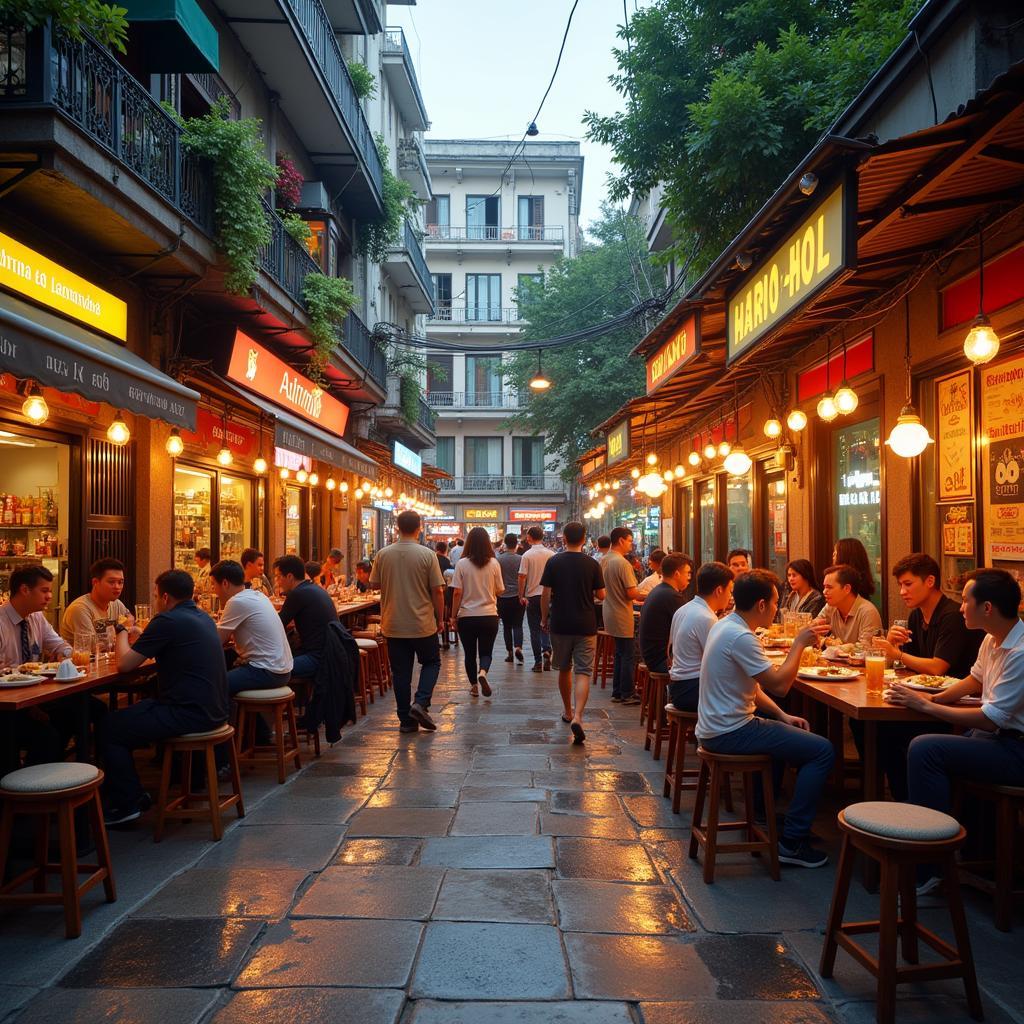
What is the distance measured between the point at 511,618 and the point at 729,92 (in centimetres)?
764

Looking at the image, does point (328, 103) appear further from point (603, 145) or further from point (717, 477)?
point (717, 477)

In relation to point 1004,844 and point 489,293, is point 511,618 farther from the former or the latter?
point 489,293

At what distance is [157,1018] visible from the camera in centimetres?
338

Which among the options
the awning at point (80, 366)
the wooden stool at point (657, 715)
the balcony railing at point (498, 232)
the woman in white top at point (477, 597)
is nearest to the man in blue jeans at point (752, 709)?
the wooden stool at point (657, 715)

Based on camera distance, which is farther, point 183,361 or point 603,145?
point 603,145

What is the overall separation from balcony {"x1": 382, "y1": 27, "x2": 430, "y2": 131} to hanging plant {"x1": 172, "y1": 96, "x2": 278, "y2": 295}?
1584cm

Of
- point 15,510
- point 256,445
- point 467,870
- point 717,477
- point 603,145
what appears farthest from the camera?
point 717,477

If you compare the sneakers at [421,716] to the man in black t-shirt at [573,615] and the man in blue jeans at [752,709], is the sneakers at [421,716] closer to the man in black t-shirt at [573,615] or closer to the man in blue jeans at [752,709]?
the man in black t-shirt at [573,615]

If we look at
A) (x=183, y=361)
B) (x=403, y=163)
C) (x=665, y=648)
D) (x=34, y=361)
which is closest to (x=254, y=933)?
(x=34, y=361)

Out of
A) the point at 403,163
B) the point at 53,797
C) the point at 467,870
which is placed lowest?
the point at 467,870

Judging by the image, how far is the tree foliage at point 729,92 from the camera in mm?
9984

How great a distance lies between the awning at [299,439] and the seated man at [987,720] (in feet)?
28.4

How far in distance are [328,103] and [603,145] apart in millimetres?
4633

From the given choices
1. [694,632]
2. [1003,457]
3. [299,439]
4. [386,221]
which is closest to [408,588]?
[694,632]
